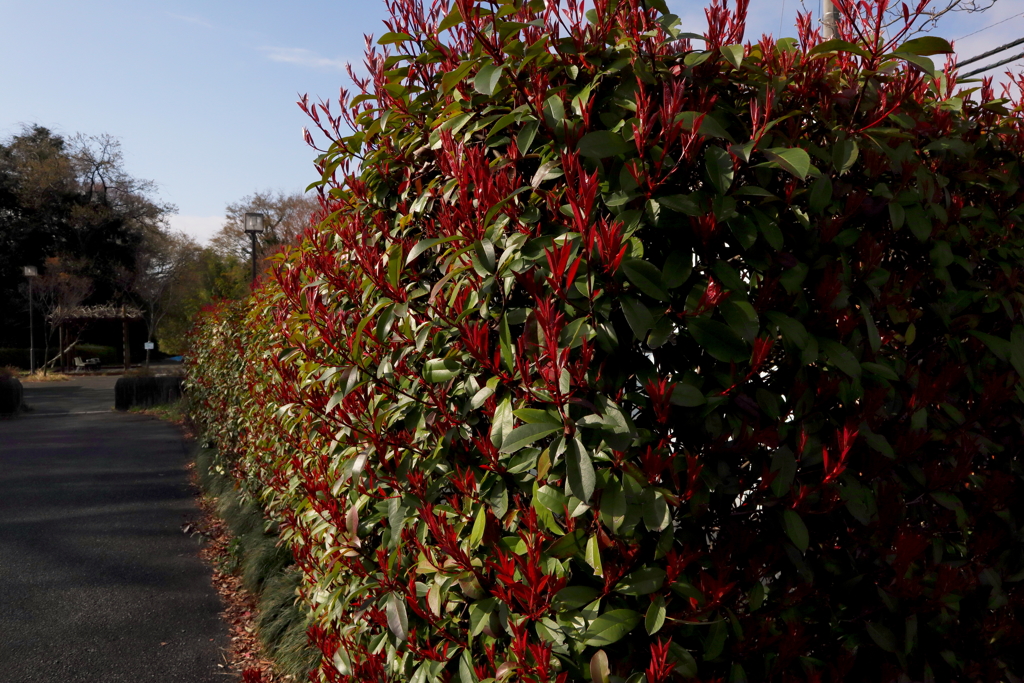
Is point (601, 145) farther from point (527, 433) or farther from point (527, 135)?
point (527, 433)

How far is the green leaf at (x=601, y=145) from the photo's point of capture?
1.63 m

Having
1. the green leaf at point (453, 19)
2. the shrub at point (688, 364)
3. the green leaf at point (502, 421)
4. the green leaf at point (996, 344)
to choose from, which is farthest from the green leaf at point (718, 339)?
the green leaf at point (453, 19)

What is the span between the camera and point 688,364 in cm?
169

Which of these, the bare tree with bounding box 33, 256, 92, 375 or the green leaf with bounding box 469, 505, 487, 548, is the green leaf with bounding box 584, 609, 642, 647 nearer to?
the green leaf with bounding box 469, 505, 487, 548

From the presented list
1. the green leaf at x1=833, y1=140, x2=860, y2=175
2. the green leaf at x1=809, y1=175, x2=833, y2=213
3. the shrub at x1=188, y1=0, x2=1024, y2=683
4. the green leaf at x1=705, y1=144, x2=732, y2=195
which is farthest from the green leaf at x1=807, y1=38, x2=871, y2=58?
the green leaf at x1=705, y1=144, x2=732, y2=195

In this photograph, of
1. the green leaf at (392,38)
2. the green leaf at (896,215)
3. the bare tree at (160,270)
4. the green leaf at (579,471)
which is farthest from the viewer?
the bare tree at (160,270)

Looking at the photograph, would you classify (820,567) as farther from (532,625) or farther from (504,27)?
Answer: (504,27)

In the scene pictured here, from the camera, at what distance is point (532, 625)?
1.72 metres

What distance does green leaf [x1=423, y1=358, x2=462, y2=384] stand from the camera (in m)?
1.92

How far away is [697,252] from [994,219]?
124cm

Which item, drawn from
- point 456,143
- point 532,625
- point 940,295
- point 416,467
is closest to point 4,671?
point 416,467

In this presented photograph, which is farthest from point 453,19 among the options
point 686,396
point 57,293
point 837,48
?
point 57,293

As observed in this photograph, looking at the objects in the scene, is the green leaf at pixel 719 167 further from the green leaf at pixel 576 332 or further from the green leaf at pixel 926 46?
the green leaf at pixel 926 46

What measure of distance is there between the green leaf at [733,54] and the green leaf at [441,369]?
100cm
